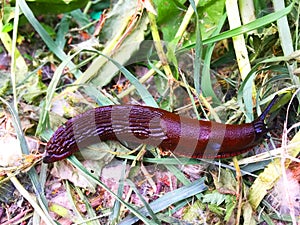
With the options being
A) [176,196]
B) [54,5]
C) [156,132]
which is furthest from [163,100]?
[54,5]

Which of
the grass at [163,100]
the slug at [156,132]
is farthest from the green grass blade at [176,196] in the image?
the slug at [156,132]

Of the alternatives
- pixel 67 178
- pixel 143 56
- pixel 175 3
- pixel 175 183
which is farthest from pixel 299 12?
pixel 67 178

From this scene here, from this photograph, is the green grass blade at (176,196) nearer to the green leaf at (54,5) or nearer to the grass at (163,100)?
the grass at (163,100)

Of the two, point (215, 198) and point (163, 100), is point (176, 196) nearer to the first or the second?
point (215, 198)

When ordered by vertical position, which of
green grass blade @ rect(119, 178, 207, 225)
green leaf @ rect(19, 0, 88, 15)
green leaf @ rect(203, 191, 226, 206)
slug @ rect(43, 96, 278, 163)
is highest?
green leaf @ rect(19, 0, 88, 15)

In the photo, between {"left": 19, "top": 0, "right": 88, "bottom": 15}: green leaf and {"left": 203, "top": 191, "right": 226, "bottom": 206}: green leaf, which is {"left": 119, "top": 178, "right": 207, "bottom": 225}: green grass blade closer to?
{"left": 203, "top": 191, "right": 226, "bottom": 206}: green leaf

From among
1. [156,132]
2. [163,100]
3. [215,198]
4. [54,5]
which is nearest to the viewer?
[215,198]

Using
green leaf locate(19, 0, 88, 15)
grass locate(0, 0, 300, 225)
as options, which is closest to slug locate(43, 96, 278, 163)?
grass locate(0, 0, 300, 225)
